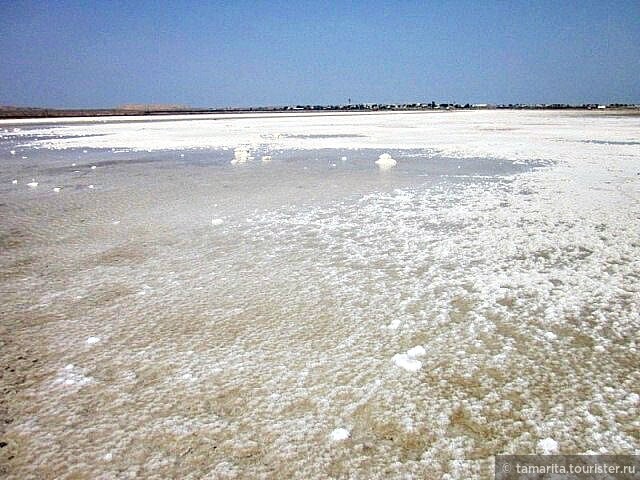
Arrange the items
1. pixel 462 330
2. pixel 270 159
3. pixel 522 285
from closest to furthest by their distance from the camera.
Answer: pixel 462 330 → pixel 522 285 → pixel 270 159

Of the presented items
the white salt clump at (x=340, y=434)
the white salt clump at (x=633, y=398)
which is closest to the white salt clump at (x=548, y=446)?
the white salt clump at (x=633, y=398)

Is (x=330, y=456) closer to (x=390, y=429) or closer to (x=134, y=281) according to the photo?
(x=390, y=429)

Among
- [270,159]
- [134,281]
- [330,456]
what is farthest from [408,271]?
[270,159]

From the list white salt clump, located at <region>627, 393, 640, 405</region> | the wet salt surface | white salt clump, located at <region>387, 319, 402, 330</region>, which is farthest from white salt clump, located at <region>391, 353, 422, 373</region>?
white salt clump, located at <region>627, 393, 640, 405</region>

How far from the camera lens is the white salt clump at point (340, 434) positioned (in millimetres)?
1494

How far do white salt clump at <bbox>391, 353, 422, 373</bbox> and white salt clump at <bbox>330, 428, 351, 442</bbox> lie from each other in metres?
0.49

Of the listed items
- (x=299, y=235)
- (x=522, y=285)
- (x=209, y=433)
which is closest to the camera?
(x=209, y=433)

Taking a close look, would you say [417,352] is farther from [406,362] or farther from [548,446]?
[548,446]

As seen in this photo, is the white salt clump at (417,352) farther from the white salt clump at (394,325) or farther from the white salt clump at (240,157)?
the white salt clump at (240,157)

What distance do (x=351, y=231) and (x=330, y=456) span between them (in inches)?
106

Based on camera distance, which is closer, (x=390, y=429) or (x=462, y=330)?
(x=390, y=429)

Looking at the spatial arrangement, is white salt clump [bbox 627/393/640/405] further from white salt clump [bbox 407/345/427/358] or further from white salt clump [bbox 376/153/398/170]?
white salt clump [bbox 376/153/398/170]

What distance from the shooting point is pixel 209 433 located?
4.99ft

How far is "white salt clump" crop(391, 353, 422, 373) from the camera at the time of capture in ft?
6.21
